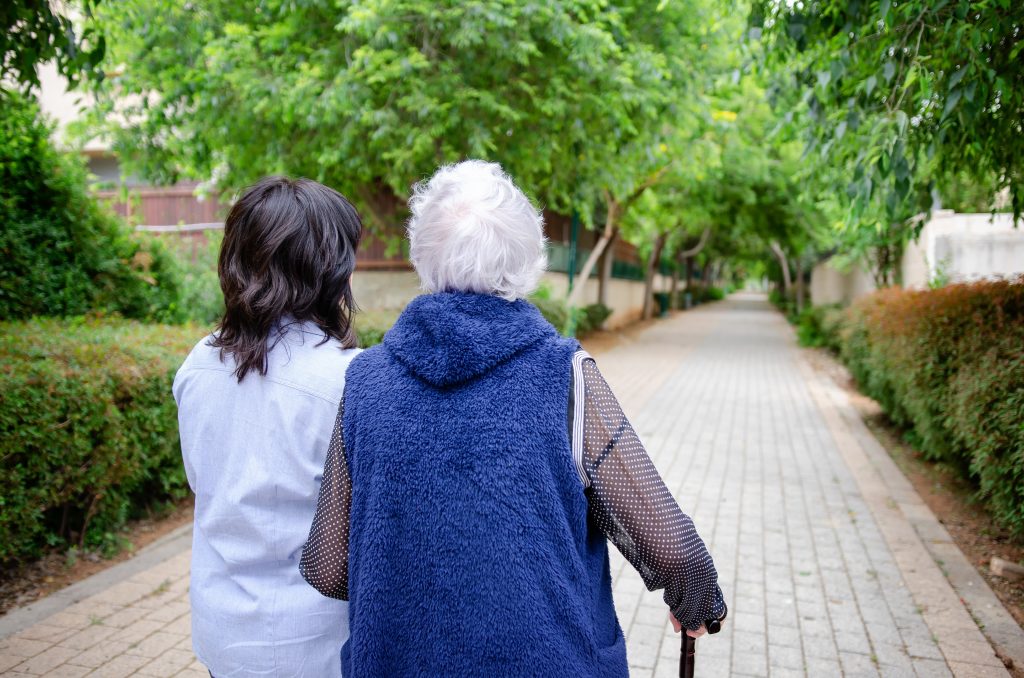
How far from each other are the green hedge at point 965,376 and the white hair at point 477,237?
3.80 m

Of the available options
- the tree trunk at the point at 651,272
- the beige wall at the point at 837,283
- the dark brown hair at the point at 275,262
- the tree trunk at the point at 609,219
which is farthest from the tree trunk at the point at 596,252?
the dark brown hair at the point at 275,262

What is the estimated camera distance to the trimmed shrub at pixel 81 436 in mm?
3674

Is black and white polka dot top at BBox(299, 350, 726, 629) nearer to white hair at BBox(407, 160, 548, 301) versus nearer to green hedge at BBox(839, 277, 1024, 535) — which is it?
white hair at BBox(407, 160, 548, 301)

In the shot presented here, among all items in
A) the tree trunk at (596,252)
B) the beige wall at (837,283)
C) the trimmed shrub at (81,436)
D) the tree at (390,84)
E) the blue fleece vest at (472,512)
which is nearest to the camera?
the blue fleece vest at (472,512)

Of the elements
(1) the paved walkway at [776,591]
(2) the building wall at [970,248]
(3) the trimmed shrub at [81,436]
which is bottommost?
(1) the paved walkway at [776,591]

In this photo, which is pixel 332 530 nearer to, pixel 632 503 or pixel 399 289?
pixel 632 503

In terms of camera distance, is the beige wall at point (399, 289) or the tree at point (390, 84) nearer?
the tree at point (390, 84)

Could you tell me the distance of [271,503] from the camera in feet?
5.31

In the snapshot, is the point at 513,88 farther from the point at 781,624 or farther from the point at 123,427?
the point at 781,624

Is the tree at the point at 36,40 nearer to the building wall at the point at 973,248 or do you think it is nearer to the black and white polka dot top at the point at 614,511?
the black and white polka dot top at the point at 614,511

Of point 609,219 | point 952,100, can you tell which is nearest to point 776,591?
point 952,100

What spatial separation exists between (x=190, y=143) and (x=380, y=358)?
9929 millimetres

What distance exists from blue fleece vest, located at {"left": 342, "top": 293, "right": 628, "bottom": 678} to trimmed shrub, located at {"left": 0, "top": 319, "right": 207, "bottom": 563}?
10.0ft

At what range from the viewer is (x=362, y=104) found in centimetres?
790
